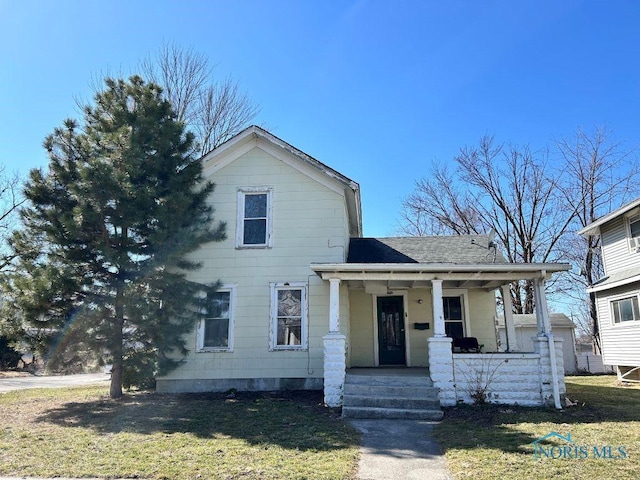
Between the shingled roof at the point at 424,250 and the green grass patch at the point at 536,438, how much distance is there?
3.89 m

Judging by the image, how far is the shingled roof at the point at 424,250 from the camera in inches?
441

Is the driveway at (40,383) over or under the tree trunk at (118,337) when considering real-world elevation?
under

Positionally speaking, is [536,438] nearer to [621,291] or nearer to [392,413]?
[392,413]

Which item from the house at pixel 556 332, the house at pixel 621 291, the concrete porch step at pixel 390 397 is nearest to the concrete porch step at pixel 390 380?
the concrete porch step at pixel 390 397

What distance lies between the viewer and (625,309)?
15.0 meters

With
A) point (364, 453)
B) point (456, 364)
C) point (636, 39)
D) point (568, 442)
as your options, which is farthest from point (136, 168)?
point (636, 39)

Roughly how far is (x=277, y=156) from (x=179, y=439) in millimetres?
7588

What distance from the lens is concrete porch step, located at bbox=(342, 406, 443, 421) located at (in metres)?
7.78

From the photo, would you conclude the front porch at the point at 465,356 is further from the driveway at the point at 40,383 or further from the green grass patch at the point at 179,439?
the driveway at the point at 40,383

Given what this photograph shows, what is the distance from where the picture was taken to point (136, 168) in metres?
9.09

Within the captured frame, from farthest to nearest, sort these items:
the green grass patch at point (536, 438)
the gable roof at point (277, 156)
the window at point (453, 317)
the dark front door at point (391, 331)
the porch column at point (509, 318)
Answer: the window at point (453, 317) < the dark front door at point (391, 331) < the porch column at point (509, 318) < the gable roof at point (277, 156) < the green grass patch at point (536, 438)

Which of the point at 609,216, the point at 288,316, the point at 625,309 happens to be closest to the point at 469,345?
the point at 288,316

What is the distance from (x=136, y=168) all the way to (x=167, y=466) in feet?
20.7

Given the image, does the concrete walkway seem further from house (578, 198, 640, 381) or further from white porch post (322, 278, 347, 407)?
house (578, 198, 640, 381)
